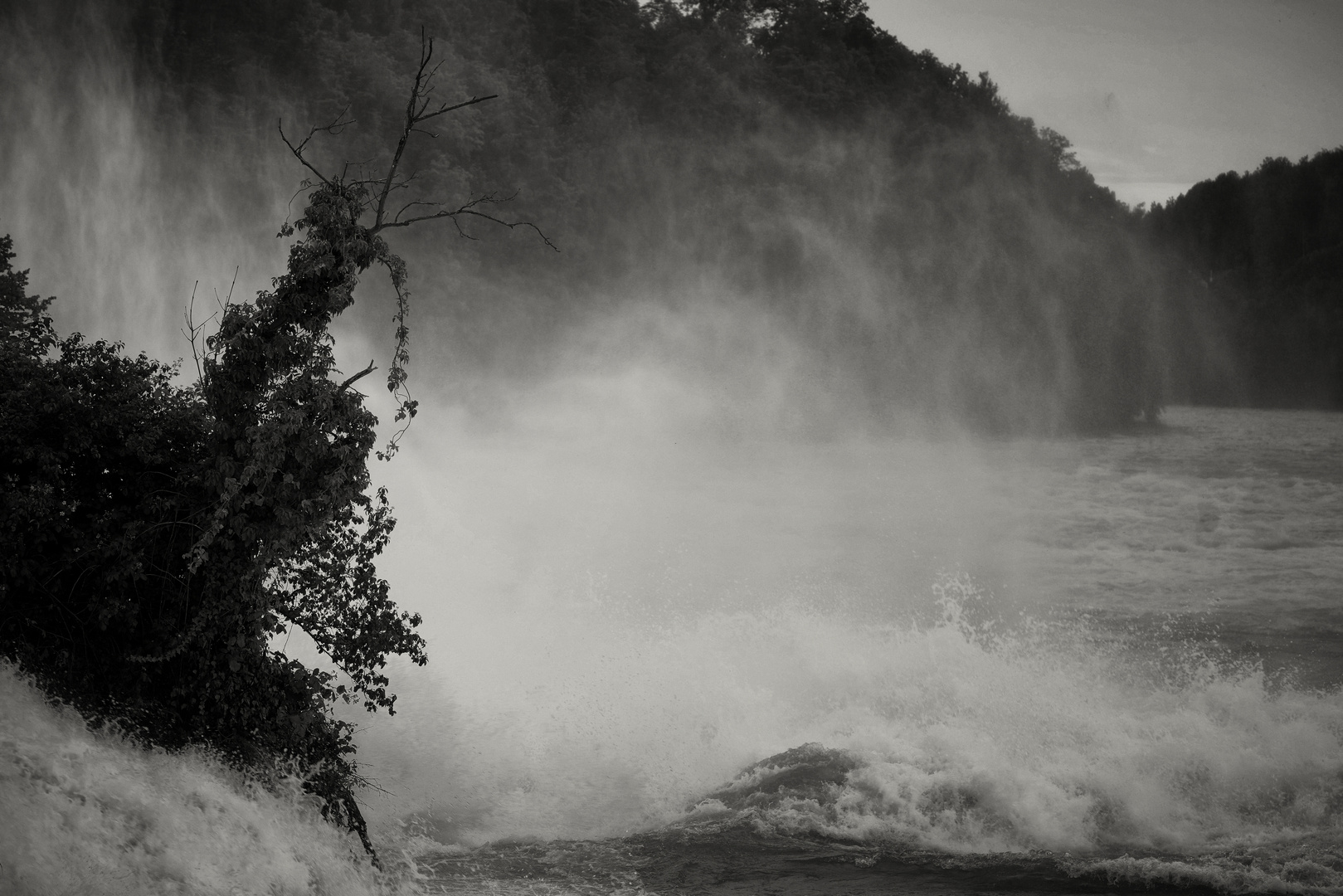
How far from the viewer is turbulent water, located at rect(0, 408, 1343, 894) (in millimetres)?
11773

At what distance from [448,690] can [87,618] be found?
10.5 metres

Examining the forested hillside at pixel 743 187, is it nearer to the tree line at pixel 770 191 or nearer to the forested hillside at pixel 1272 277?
the tree line at pixel 770 191

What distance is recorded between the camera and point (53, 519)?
1164 cm

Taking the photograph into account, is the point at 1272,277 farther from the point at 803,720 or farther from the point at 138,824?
the point at 138,824

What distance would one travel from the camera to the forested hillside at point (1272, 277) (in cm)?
5438

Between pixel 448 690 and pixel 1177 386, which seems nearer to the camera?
pixel 448 690

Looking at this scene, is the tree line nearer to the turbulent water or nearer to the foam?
the turbulent water

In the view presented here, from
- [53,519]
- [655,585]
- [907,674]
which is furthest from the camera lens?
[655,585]

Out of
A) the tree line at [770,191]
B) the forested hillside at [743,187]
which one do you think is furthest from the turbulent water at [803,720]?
the forested hillside at [743,187]

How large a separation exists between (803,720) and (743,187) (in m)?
53.6

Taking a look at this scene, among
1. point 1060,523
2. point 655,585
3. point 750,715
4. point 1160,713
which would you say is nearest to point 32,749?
point 750,715

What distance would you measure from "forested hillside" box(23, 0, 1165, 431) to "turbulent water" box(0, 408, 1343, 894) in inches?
818

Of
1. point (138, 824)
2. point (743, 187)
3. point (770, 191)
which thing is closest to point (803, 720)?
point (138, 824)

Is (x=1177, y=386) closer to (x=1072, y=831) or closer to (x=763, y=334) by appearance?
(x=763, y=334)
